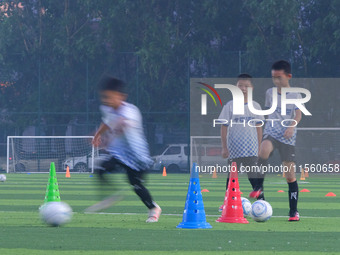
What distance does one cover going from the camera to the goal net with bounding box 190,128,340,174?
36250 mm

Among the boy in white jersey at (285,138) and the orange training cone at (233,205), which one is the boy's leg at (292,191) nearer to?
the boy in white jersey at (285,138)

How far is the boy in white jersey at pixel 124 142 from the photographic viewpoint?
10.6 metres

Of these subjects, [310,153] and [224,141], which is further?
[310,153]

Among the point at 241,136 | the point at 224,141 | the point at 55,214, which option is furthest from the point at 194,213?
the point at 241,136

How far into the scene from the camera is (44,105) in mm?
41656

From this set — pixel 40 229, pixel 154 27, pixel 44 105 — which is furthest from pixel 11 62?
pixel 40 229

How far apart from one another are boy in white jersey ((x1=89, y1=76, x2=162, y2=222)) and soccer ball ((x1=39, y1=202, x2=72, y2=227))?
0.66m

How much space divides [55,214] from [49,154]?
97.5 ft

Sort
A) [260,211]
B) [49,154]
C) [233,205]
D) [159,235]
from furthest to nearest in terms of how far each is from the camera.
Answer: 1. [49,154]
2. [260,211]
3. [233,205]
4. [159,235]

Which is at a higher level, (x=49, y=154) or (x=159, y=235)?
(x=159, y=235)

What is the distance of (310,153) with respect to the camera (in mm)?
36750

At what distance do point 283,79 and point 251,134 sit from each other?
157cm

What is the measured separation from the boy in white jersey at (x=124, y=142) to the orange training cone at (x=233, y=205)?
38.9 inches

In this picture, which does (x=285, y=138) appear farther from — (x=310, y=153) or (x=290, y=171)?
(x=310, y=153)
